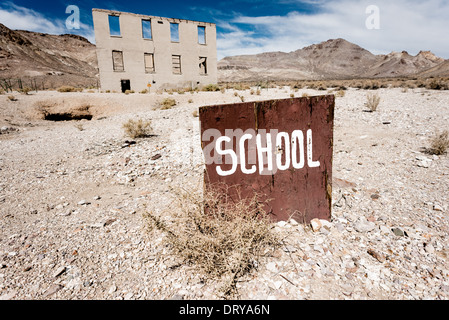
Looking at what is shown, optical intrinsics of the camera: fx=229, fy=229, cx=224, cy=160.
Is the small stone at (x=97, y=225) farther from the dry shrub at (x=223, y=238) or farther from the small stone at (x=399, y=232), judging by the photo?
the small stone at (x=399, y=232)

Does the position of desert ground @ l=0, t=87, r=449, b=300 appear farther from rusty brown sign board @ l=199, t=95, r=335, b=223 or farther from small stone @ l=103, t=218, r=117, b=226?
rusty brown sign board @ l=199, t=95, r=335, b=223

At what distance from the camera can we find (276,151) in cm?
212

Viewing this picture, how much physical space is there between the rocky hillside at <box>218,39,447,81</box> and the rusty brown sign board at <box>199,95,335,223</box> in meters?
68.1

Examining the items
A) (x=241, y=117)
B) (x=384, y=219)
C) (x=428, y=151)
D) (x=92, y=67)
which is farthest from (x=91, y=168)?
(x=92, y=67)

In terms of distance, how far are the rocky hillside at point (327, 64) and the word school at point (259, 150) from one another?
68.1 meters

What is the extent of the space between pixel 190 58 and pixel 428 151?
64.2 feet

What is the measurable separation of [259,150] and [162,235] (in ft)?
3.98

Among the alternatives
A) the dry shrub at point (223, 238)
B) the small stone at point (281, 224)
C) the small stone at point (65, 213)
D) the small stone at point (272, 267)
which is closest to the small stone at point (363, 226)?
the small stone at point (281, 224)

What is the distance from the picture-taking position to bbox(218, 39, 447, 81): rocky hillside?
7538 cm

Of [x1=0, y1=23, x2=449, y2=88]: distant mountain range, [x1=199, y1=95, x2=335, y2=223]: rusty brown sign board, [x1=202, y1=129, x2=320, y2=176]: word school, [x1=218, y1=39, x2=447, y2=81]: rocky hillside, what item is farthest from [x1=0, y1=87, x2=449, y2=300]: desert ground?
[x1=218, y1=39, x2=447, y2=81]: rocky hillside

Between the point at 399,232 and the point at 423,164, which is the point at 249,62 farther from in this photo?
the point at 399,232
